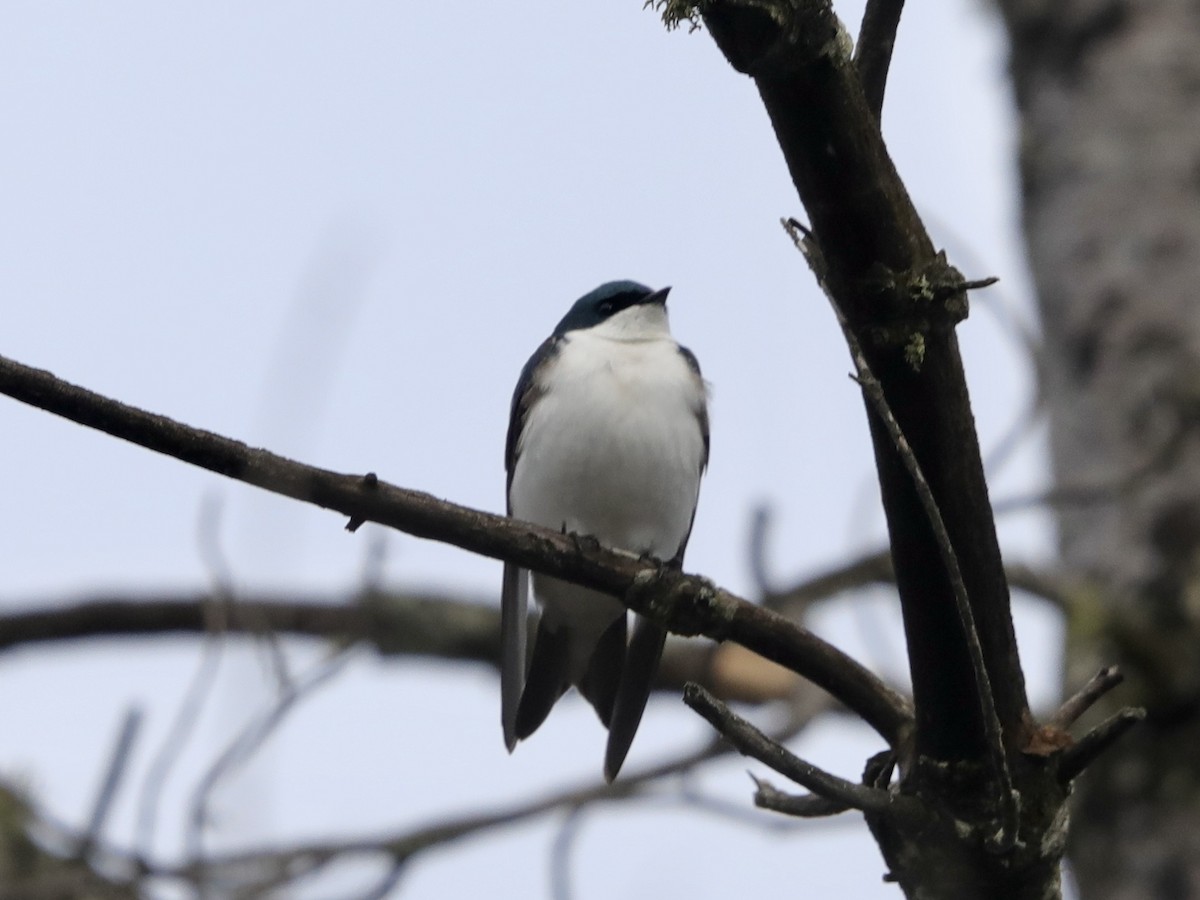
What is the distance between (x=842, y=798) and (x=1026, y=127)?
3.59m

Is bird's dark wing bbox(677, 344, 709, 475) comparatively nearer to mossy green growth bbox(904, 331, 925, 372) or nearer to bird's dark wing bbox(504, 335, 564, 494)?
bird's dark wing bbox(504, 335, 564, 494)

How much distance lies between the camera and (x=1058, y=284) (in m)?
4.84

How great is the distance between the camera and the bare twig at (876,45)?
6.03ft

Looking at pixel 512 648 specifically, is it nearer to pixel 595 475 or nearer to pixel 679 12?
pixel 595 475

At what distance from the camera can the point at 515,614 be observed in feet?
12.8

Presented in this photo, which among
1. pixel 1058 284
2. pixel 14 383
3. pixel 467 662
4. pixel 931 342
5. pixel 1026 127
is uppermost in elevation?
pixel 1026 127

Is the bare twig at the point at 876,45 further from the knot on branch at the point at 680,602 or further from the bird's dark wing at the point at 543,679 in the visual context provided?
the bird's dark wing at the point at 543,679

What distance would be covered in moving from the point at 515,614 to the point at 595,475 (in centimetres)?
51

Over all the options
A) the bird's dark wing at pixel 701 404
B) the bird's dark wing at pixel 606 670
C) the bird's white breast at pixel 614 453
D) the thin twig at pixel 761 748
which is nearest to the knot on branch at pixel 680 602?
the thin twig at pixel 761 748

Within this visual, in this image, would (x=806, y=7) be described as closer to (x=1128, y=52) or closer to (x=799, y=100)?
(x=799, y=100)

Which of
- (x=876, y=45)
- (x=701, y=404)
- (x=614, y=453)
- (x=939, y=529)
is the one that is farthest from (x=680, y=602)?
(x=701, y=404)

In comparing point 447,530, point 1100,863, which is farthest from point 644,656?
point 447,530

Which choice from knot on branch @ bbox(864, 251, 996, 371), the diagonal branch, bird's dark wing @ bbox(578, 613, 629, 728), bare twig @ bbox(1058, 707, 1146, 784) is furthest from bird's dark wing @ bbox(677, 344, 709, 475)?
knot on branch @ bbox(864, 251, 996, 371)

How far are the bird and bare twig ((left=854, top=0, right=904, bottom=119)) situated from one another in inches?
81.0
